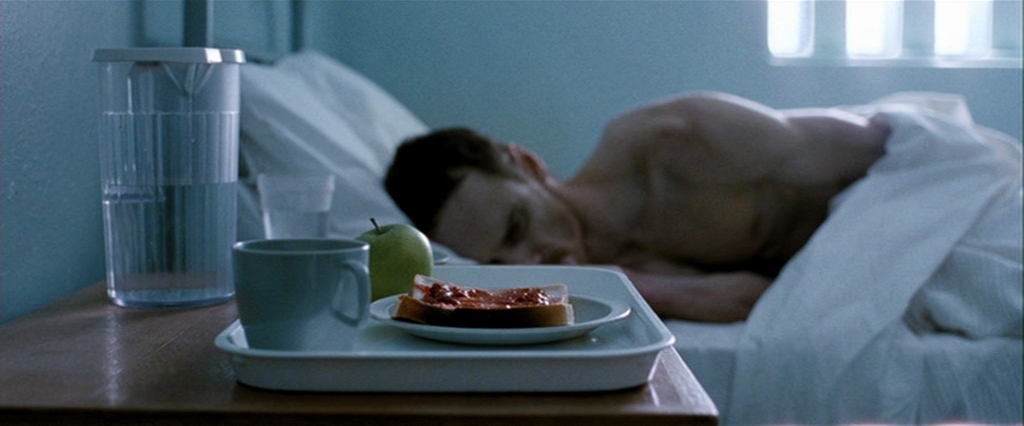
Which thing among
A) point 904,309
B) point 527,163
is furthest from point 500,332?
point 527,163

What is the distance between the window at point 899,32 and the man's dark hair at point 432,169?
1.16m

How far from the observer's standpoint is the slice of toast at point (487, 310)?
23.0 inches

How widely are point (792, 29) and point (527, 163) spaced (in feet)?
3.69

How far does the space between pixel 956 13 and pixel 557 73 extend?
1.09m

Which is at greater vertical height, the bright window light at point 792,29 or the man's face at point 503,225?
the bright window light at point 792,29

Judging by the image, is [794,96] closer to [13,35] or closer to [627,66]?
[627,66]

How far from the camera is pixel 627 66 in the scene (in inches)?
96.2

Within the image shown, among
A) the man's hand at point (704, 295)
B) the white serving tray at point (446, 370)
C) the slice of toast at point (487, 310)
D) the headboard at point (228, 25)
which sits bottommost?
the man's hand at point (704, 295)

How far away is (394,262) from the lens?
30.0 inches

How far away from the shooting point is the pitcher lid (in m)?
0.76

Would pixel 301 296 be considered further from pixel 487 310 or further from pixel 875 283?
pixel 875 283

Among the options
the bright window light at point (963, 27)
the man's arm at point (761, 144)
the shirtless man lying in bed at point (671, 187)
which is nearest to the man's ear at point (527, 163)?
the shirtless man lying in bed at point (671, 187)

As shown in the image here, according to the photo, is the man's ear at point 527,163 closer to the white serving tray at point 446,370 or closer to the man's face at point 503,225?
the man's face at point 503,225

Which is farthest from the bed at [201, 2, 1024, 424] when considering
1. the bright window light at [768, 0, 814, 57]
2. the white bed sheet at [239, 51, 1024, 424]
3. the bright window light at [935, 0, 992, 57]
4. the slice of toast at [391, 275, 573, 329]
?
the bright window light at [935, 0, 992, 57]
